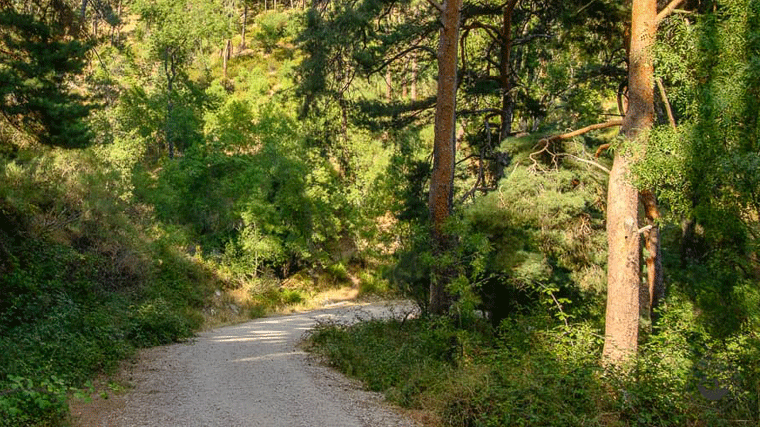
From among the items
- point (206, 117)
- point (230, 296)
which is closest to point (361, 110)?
point (230, 296)

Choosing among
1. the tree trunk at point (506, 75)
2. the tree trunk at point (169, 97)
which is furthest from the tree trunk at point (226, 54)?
the tree trunk at point (506, 75)

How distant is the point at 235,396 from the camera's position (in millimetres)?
7891

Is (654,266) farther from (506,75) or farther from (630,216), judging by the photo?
(506,75)

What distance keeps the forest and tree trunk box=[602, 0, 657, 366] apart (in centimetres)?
3

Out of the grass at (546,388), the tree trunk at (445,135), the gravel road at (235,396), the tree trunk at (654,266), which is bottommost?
the gravel road at (235,396)

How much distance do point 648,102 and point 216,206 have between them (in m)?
28.0

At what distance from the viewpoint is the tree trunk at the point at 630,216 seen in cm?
931

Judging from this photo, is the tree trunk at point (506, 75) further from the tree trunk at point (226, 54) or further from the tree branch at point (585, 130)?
the tree trunk at point (226, 54)

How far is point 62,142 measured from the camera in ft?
37.0

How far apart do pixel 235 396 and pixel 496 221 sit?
706cm

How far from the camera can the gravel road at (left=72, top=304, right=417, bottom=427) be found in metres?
6.76

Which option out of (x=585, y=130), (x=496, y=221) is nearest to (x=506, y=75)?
(x=496, y=221)

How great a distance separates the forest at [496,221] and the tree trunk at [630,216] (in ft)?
0.11

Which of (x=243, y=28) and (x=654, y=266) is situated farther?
(x=243, y=28)
